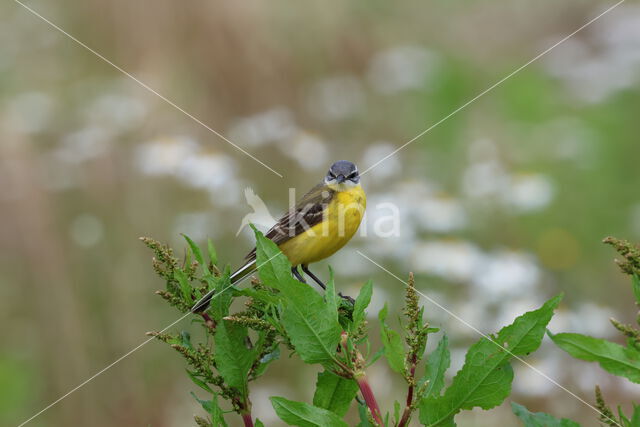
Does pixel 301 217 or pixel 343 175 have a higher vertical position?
pixel 343 175

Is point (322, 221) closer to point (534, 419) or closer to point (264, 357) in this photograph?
point (264, 357)

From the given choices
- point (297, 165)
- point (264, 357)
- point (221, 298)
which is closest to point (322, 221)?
point (297, 165)

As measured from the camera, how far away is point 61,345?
5.73 meters

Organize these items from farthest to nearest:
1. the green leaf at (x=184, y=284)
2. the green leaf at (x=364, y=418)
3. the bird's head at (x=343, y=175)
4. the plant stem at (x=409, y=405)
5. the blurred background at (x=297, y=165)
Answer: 1. the blurred background at (x=297, y=165)
2. the bird's head at (x=343, y=175)
3. the green leaf at (x=184, y=284)
4. the green leaf at (x=364, y=418)
5. the plant stem at (x=409, y=405)

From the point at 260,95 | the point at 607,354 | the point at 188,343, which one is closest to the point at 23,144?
the point at 260,95

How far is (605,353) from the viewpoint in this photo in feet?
5.57

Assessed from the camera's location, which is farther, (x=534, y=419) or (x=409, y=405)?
(x=534, y=419)

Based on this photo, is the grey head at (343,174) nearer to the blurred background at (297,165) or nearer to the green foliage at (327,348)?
the blurred background at (297,165)

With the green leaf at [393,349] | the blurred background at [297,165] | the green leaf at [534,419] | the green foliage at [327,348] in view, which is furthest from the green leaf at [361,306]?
the blurred background at [297,165]

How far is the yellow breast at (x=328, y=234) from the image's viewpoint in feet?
14.6

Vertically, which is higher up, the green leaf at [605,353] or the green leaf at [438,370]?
the green leaf at [438,370]

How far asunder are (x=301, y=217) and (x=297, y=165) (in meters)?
1.67

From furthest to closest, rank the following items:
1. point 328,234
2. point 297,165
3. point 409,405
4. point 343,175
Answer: point 297,165 → point 343,175 → point 328,234 → point 409,405

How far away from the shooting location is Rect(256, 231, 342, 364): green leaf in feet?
5.61
